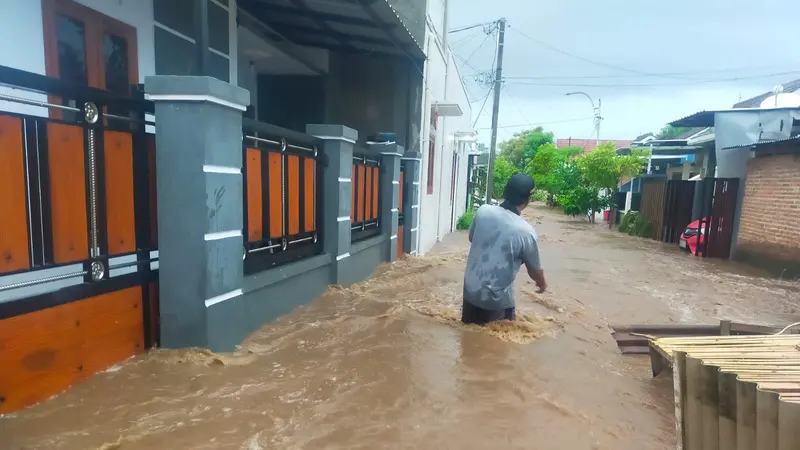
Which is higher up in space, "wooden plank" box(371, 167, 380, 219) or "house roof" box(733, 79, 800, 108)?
"house roof" box(733, 79, 800, 108)

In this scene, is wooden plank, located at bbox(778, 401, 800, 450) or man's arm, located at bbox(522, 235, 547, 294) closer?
wooden plank, located at bbox(778, 401, 800, 450)

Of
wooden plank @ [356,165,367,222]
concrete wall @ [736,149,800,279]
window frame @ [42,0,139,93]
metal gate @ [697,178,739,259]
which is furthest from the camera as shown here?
metal gate @ [697,178,739,259]

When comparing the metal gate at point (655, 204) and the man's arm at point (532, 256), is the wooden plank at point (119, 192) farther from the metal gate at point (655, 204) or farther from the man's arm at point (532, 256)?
the metal gate at point (655, 204)

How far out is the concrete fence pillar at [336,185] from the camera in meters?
5.23

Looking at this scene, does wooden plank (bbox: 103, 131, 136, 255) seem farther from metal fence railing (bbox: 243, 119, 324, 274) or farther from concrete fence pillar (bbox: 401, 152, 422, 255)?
concrete fence pillar (bbox: 401, 152, 422, 255)

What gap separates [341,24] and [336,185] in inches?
137

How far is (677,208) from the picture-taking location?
15.3 metres

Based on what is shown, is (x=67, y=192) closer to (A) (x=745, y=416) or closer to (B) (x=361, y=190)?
(A) (x=745, y=416)

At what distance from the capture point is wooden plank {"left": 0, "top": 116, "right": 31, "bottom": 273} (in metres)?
2.23

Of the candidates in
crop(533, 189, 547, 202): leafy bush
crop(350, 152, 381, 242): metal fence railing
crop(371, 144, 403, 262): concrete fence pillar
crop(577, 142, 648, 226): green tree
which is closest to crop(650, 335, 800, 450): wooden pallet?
crop(350, 152, 381, 242): metal fence railing

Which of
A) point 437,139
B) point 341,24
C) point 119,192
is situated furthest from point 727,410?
point 437,139

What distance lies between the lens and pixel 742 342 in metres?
2.61

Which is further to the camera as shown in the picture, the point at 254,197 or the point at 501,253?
the point at 501,253

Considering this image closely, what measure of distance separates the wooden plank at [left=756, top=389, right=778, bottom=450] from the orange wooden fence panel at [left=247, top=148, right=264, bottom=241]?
10.6ft
